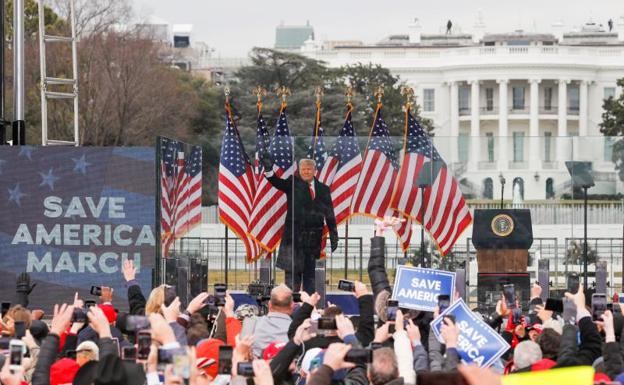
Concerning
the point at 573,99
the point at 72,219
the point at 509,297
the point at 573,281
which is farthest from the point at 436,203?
the point at 573,99

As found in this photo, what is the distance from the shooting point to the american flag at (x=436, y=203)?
23.5 meters

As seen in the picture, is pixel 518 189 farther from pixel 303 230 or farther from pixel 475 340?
pixel 475 340

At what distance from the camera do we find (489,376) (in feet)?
24.6

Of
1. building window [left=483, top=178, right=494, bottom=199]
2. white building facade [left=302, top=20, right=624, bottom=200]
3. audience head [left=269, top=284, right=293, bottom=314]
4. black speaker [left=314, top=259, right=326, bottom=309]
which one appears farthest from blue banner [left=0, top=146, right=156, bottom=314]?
white building facade [left=302, top=20, right=624, bottom=200]

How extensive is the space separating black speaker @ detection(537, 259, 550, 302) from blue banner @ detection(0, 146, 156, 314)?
459 cm

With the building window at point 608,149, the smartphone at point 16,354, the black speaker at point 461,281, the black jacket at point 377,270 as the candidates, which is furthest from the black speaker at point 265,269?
the smartphone at point 16,354

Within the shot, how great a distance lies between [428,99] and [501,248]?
368 ft

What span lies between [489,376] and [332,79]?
8491cm

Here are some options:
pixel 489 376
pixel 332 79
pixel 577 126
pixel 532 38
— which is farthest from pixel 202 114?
pixel 489 376

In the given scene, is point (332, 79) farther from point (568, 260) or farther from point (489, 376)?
point (489, 376)

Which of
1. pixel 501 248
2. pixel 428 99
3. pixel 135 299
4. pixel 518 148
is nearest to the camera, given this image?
pixel 135 299

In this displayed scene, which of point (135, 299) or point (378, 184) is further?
point (378, 184)

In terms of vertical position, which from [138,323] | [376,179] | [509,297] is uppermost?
[376,179]

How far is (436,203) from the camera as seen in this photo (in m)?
23.6
